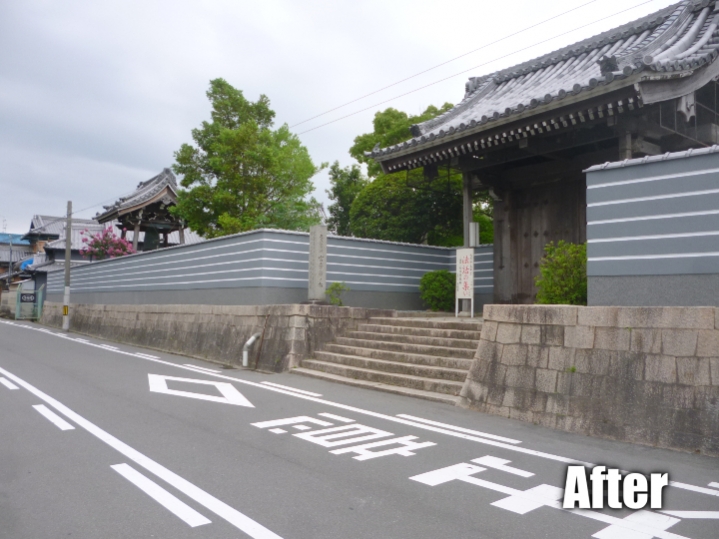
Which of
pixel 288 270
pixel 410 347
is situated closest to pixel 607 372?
pixel 410 347

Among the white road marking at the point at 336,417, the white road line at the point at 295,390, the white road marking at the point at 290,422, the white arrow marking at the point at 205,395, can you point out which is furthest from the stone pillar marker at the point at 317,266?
the white road marking at the point at 290,422

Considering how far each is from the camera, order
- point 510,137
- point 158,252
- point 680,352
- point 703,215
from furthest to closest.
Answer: point 158,252
point 510,137
point 703,215
point 680,352

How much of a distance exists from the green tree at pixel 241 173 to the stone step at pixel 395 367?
8.65 metres

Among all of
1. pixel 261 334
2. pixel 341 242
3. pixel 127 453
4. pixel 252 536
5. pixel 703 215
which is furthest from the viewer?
pixel 341 242

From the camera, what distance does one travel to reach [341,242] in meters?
14.7

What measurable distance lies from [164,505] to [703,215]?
6.52 m

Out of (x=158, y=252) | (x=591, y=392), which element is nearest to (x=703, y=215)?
(x=591, y=392)

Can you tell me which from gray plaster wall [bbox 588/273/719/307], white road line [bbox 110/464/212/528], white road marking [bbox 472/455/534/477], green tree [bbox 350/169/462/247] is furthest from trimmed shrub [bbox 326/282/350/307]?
white road line [bbox 110/464/212/528]

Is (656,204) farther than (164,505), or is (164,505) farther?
(656,204)

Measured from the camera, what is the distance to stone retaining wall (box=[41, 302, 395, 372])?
1228cm

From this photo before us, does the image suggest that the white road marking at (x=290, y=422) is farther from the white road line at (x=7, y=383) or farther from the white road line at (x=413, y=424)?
the white road line at (x=7, y=383)

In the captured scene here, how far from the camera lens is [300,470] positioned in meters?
5.14

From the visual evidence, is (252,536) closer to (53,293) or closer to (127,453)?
(127,453)

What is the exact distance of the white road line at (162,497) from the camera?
13.1ft
